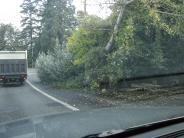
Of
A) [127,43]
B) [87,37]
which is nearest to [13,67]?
[87,37]

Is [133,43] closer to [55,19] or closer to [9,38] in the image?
Answer: [55,19]

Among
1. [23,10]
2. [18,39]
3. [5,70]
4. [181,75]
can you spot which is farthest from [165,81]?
[18,39]

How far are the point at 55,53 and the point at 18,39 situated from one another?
82494 mm

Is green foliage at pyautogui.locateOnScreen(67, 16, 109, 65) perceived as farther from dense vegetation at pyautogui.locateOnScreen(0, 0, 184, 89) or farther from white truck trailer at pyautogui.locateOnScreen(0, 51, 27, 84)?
white truck trailer at pyautogui.locateOnScreen(0, 51, 27, 84)

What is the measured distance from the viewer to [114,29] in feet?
86.4

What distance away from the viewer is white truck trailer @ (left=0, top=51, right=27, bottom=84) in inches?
1521

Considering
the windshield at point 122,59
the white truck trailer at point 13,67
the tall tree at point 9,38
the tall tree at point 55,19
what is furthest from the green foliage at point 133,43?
the tall tree at point 9,38

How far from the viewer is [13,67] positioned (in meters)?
39.8

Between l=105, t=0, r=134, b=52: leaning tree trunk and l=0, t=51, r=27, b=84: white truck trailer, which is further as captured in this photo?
l=0, t=51, r=27, b=84: white truck trailer

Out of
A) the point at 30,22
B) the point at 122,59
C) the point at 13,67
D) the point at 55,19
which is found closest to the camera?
the point at 122,59

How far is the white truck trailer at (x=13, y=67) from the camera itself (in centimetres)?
3862

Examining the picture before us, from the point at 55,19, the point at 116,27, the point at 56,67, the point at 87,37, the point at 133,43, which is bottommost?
the point at 56,67

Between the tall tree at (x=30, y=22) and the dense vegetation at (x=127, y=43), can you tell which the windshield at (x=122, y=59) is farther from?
the tall tree at (x=30, y=22)

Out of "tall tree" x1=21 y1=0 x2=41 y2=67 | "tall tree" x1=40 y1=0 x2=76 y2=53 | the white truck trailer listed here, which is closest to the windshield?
the white truck trailer
